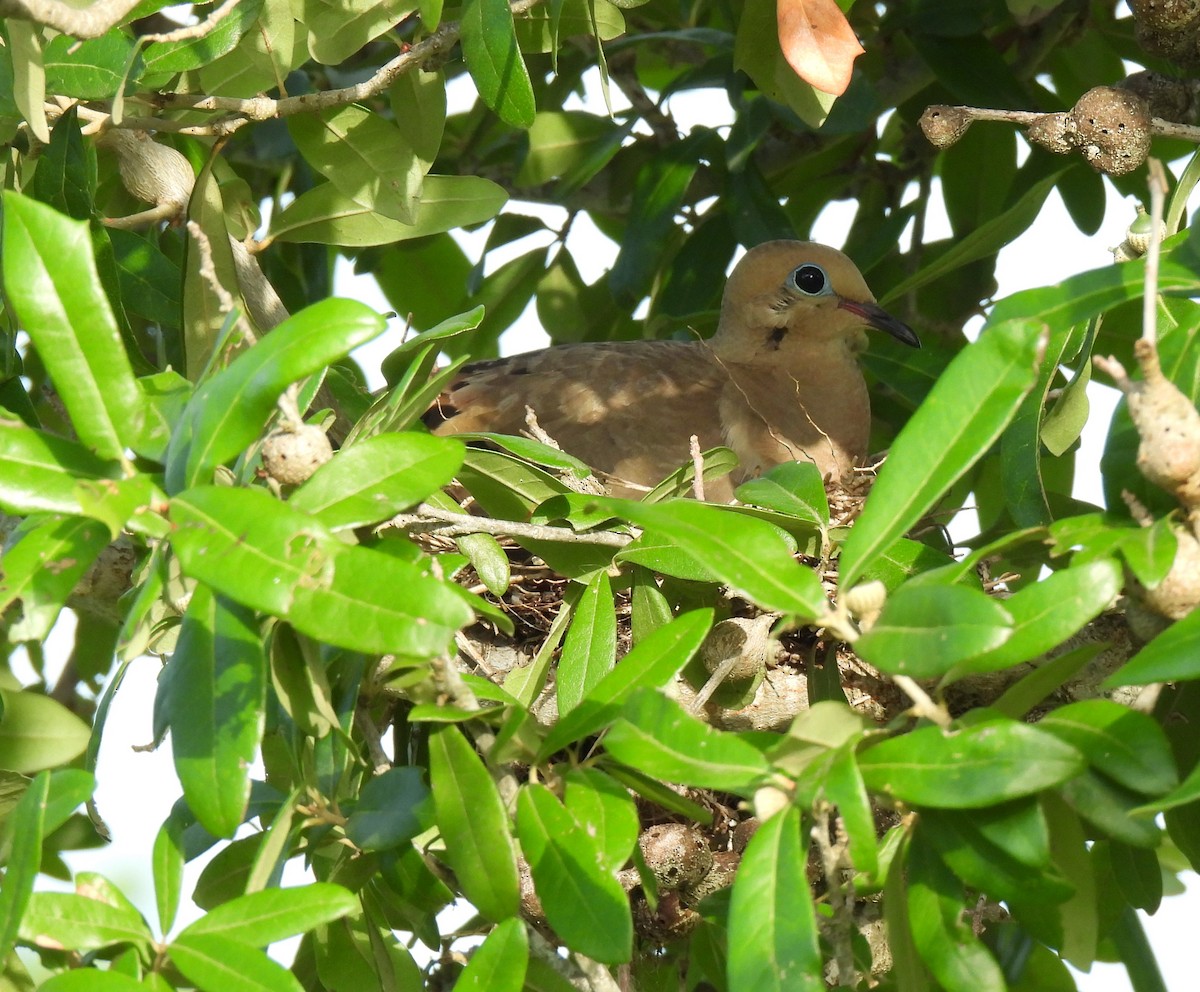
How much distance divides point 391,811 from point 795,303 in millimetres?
2534

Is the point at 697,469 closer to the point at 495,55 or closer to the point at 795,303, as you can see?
the point at 495,55

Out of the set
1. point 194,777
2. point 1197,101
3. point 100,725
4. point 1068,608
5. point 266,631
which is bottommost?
point 100,725

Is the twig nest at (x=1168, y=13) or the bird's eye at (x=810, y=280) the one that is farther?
the bird's eye at (x=810, y=280)

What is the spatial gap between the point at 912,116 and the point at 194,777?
2880 mm

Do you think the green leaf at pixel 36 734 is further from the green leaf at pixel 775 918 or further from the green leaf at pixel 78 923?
the green leaf at pixel 775 918

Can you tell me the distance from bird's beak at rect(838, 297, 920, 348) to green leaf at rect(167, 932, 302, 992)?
258 cm

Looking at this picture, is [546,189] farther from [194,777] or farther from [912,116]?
[194,777]

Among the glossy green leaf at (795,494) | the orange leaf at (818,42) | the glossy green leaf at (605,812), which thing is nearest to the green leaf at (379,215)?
the orange leaf at (818,42)

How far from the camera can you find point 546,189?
13.1 feet

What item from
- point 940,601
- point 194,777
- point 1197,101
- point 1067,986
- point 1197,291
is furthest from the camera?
point 1197,101

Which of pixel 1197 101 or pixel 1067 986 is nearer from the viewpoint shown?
pixel 1067 986

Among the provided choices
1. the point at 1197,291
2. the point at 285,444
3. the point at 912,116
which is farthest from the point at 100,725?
the point at 912,116

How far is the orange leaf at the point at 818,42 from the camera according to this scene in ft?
7.59

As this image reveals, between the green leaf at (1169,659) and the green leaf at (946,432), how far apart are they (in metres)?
0.25
